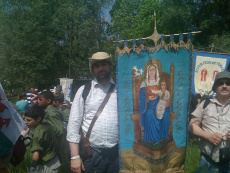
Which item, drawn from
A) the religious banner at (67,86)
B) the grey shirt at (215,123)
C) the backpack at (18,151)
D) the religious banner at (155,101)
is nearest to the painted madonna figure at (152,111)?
the religious banner at (155,101)

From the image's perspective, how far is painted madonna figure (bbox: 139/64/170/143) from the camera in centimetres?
356

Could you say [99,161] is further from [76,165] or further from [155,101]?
[155,101]

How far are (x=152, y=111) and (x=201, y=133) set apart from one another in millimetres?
581

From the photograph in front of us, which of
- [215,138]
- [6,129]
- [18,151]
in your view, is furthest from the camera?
[215,138]

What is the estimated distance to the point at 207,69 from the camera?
711 cm

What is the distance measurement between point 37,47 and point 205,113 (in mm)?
23362

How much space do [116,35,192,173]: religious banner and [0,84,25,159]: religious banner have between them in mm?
1220

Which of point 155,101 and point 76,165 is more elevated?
point 155,101

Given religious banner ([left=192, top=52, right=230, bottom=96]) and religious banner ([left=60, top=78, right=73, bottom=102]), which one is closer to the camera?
religious banner ([left=192, top=52, right=230, bottom=96])

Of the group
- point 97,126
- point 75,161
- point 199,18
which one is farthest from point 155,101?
point 199,18

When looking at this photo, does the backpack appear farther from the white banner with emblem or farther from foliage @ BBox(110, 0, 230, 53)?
foliage @ BBox(110, 0, 230, 53)

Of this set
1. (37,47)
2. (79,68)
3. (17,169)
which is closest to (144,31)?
(79,68)

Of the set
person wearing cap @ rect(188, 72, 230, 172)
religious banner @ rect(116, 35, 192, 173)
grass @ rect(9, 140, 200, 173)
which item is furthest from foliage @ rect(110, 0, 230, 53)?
person wearing cap @ rect(188, 72, 230, 172)

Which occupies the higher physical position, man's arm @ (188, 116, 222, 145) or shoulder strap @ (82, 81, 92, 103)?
shoulder strap @ (82, 81, 92, 103)
